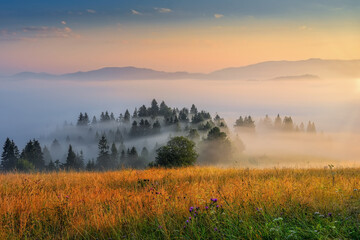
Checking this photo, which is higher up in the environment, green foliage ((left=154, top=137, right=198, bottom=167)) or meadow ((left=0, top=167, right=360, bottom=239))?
meadow ((left=0, top=167, right=360, bottom=239))

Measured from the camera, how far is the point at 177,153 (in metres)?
44.1

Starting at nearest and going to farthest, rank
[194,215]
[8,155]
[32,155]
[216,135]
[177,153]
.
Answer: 1. [194,215]
2. [177,153]
3. [8,155]
4. [32,155]
5. [216,135]

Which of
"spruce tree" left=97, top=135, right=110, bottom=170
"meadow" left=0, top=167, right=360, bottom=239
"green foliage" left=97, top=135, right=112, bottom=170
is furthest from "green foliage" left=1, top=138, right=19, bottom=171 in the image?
"meadow" left=0, top=167, right=360, bottom=239

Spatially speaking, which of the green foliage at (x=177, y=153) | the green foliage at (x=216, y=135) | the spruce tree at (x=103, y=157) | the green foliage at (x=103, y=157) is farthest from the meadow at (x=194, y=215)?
the spruce tree at (x=103, y=157)

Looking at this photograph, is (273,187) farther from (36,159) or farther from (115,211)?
(36,159)

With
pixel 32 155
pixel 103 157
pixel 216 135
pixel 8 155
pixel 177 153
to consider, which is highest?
pixel 177 153

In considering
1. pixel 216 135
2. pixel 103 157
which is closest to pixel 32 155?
pixel 103 157

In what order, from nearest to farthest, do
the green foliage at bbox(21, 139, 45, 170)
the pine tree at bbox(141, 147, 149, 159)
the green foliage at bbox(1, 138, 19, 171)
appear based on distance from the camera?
the green foliage at bbox(1, 138, 19, 171) → the green foliage at bbox(21, 139, 45, 170) → the pine tree at bbox(141, 147, 149, 159)

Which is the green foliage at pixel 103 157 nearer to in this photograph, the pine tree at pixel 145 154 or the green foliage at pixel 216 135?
the pine tree at pixel 145 154

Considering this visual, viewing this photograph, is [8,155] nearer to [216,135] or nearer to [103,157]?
[103,157]

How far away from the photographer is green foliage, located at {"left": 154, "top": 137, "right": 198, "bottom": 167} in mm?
43625

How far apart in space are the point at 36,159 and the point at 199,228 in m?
112

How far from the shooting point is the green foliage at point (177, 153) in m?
43.6

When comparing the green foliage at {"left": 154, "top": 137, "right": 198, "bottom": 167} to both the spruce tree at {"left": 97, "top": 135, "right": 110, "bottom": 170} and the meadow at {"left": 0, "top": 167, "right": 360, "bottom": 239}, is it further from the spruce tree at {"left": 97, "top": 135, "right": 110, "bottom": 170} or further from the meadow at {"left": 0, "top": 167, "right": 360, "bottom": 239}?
the spruce tree at {"left": 97, "top": 135, "right": 110, "bottom": 170}
